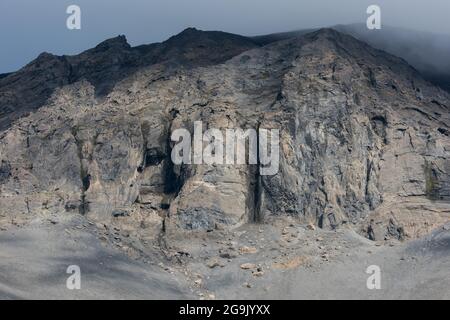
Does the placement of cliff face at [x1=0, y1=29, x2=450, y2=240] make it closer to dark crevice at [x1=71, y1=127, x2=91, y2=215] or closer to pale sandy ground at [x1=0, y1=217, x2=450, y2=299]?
dark crevice at [x1=71, y1=127, x2=91, y2=215]

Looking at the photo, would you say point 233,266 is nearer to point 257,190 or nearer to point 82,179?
point 257,190

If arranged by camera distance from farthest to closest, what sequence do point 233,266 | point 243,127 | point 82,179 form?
point 243,127, point 82,179, point 233,266

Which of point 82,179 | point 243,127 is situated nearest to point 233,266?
point 243,127

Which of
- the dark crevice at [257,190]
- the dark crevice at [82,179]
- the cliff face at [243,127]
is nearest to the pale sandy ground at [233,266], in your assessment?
the dark crevice at [257,190]

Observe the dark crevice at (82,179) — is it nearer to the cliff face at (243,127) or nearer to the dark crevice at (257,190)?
the cliff face at (243,127)

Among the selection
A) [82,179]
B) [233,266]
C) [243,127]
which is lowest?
[233,266]
